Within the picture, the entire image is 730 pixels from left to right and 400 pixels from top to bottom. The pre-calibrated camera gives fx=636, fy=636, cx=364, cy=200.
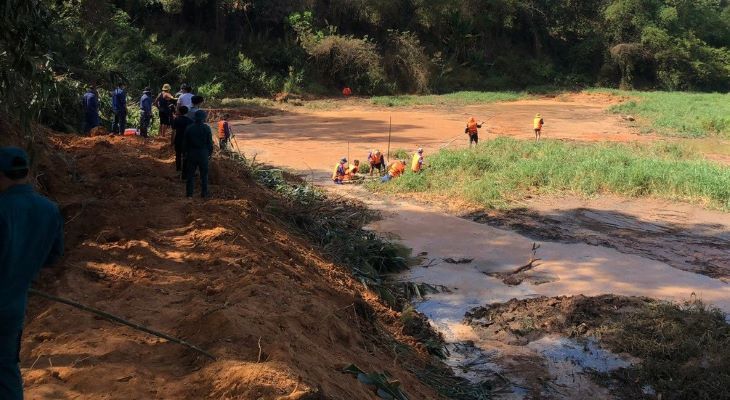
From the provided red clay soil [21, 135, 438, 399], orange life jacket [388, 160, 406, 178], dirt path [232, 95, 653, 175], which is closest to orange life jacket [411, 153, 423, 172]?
orange life jacket [388, 160, 406, 178]

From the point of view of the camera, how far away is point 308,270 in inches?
295

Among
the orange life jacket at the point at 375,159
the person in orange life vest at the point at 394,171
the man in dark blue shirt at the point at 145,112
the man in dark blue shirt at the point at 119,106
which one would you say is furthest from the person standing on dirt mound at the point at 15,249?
the orange life jacket at the point at 375,159

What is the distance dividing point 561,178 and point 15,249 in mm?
15229

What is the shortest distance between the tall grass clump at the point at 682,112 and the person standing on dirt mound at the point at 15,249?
2986 centimetres

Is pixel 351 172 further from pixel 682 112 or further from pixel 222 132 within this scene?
pixel 682 112

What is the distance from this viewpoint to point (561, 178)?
657 inches

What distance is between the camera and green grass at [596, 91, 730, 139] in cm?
2952

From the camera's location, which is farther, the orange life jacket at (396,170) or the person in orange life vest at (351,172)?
the person in orange life vest at (351,172)

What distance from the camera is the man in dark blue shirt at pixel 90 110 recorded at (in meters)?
12.0

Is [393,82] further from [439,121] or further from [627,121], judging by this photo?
[627,121]

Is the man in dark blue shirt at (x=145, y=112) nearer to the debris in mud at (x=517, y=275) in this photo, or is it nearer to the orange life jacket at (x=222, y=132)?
the orange life jacket at (x=222, y=132)

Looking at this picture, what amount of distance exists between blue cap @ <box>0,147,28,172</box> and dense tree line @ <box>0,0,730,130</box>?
18.9 metres

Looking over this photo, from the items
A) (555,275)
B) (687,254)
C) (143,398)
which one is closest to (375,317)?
(143,398)

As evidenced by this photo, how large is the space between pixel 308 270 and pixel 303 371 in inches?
127
